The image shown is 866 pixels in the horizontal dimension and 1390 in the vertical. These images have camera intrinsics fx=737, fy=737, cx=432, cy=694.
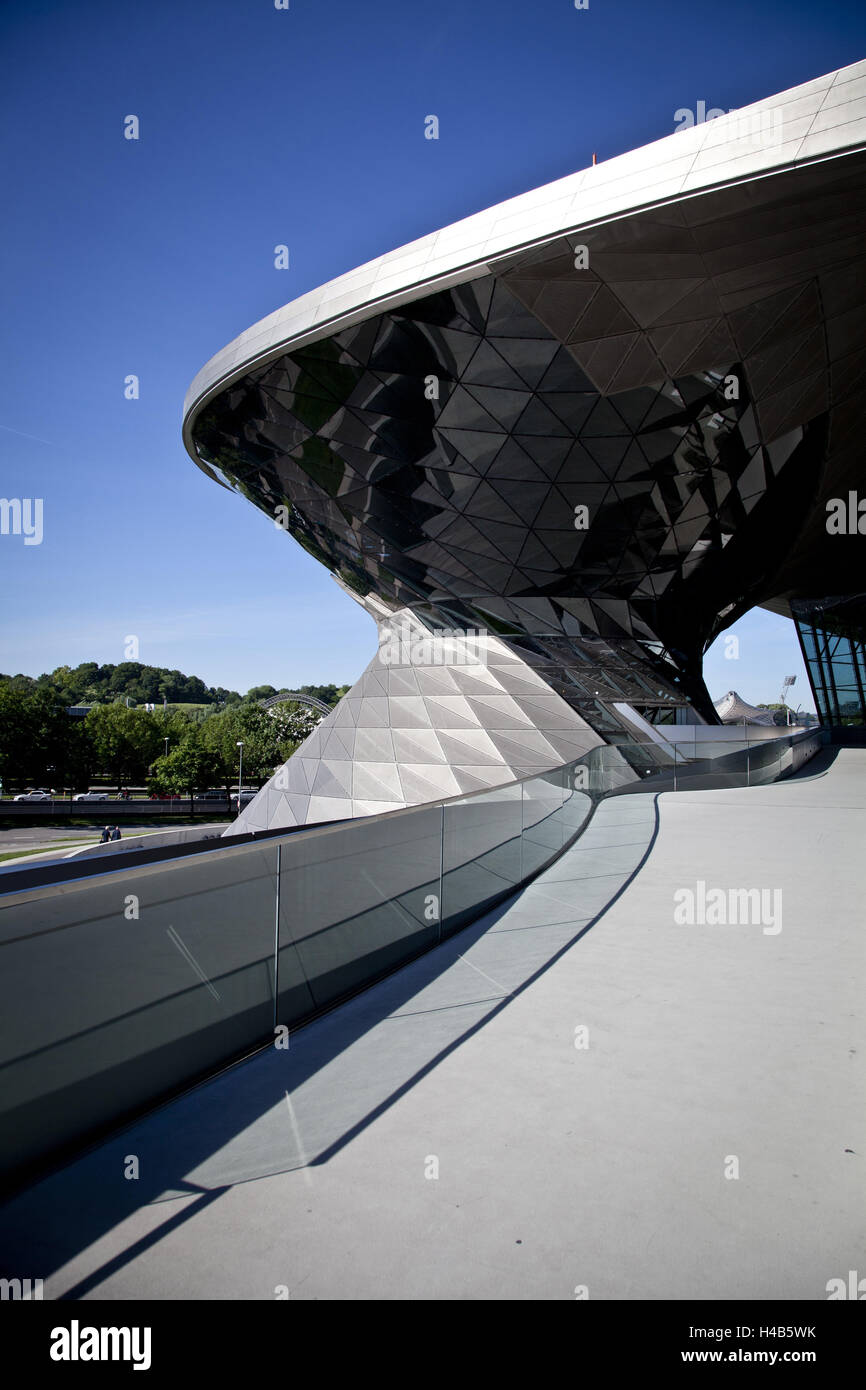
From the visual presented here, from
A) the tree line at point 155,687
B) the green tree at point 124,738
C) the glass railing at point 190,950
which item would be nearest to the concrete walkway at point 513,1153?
the glass railing at point 190,950

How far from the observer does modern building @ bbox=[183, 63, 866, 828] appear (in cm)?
1176

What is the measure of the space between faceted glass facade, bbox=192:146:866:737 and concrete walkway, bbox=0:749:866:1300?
37.8 feet

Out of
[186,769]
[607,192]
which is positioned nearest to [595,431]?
[607,192]

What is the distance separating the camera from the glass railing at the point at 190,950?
9.25ft

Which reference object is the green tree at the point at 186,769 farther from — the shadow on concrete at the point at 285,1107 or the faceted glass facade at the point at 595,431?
the shadow on concrete at the point at 285,1107

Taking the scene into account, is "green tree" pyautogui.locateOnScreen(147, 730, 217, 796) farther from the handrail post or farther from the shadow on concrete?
the handrail post

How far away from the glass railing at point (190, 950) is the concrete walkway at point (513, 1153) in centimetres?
20

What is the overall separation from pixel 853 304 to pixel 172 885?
1710 centimetres

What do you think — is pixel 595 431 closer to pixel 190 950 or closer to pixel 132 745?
pixel 190 950

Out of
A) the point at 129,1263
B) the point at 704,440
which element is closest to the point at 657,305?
the point at 704,440

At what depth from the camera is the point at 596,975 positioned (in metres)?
5.00

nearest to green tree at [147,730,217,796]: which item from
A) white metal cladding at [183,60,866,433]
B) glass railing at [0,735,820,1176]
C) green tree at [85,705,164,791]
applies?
green tree at [85,705,164,791]

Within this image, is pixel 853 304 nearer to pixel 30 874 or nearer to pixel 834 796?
pixel 834 796

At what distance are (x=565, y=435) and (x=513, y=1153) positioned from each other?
1735 cm
